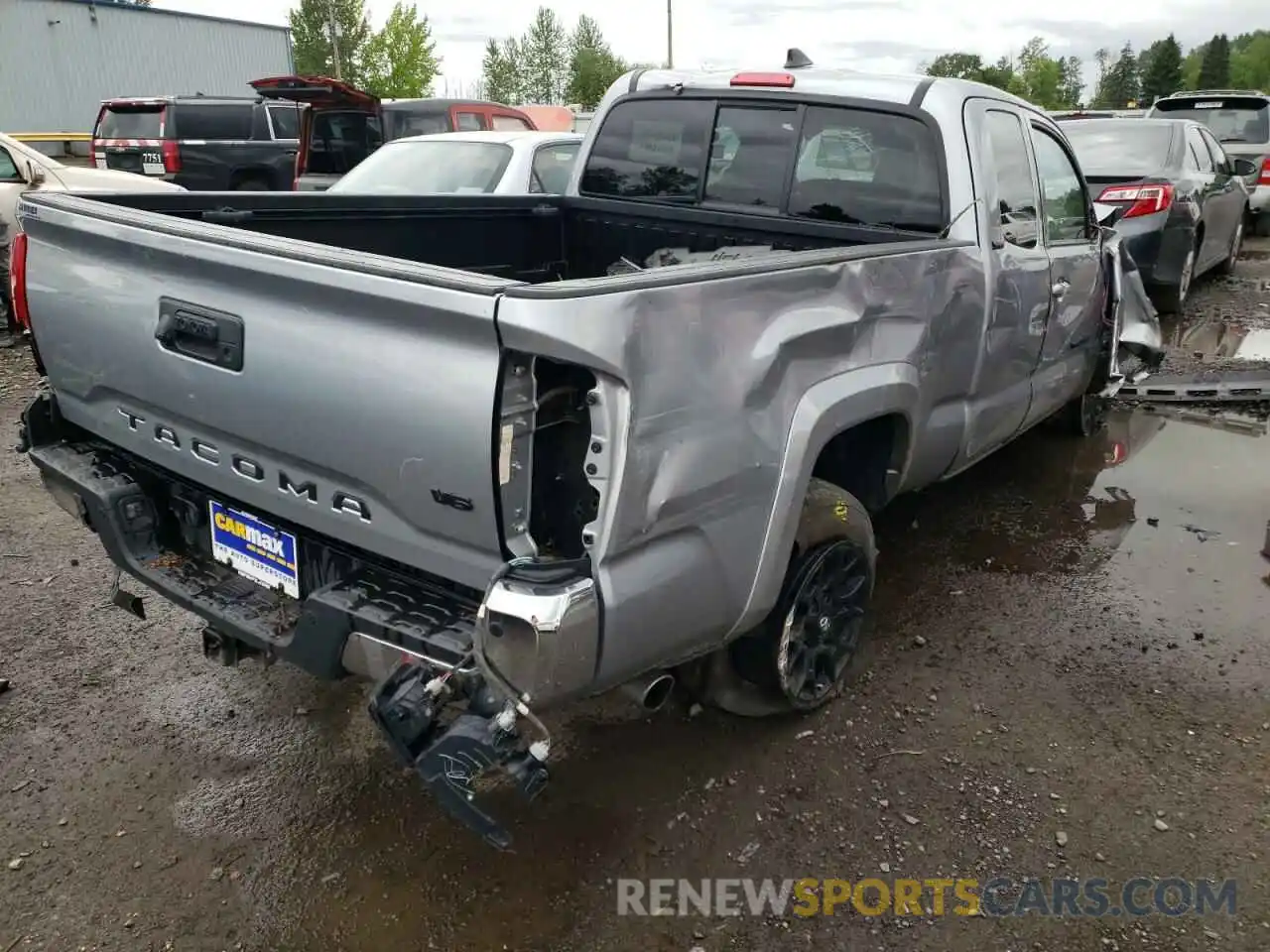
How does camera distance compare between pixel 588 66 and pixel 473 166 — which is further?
pixel 588 66

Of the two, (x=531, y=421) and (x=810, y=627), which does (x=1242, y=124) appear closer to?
(x=810, y=627)

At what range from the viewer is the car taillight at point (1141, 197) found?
27.1ft

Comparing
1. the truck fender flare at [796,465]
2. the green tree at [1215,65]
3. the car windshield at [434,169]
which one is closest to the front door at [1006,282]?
the truck fender flare at [796,465]

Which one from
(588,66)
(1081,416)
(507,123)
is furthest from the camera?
(588,66)

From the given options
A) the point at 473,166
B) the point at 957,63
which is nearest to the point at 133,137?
the point at 473,166

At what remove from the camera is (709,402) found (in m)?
2.29

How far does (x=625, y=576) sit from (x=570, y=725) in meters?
1.21

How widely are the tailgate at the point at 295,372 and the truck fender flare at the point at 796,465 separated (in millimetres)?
744

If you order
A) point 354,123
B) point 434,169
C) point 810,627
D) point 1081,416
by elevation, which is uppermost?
point 354,123

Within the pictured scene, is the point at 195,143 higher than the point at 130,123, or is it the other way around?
the point at 130,123

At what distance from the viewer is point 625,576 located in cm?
220

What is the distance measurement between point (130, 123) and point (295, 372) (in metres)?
14.4

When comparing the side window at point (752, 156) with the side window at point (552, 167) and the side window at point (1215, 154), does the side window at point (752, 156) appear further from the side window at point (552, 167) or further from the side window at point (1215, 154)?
the side window at point (1215, 154)

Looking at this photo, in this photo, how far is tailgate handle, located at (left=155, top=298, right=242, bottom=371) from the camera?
8.04 feet
